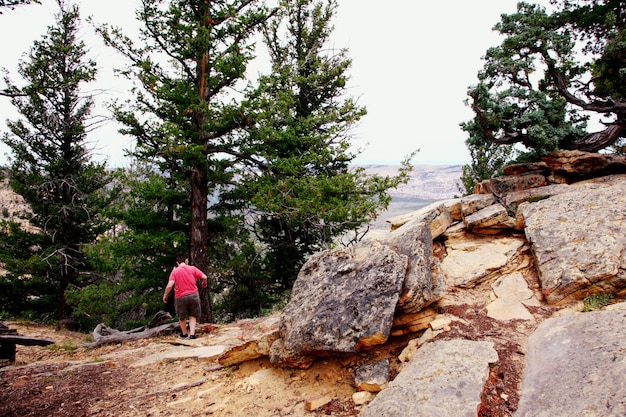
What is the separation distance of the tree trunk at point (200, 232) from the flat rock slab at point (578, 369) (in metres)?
10.2

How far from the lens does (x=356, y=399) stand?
16.3ft

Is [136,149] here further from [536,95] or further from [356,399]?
[536,95]

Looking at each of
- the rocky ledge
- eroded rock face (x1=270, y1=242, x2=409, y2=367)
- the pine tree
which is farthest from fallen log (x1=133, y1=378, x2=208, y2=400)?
the pine tree

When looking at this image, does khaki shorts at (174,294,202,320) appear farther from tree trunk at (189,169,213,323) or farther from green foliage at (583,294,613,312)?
green foliage at (583,294,613,312)

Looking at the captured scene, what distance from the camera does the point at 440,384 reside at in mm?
4188

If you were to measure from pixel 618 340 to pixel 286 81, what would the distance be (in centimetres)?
1210

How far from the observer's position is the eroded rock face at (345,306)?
545 cm

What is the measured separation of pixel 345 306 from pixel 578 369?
3.12 metres

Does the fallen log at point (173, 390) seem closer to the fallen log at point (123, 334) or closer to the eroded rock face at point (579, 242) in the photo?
the fallen log at point (123, 334)

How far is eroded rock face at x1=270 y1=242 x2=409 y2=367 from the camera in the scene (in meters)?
5.45

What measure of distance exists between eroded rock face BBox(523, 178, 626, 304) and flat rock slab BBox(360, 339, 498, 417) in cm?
226

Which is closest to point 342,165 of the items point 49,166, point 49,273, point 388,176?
point 388,176

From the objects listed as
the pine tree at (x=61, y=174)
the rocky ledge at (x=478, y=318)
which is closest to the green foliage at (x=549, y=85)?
the rocky ledge at (x=478, y=318)

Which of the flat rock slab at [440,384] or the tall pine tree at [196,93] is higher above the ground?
the tall pine tree at [196,93]
